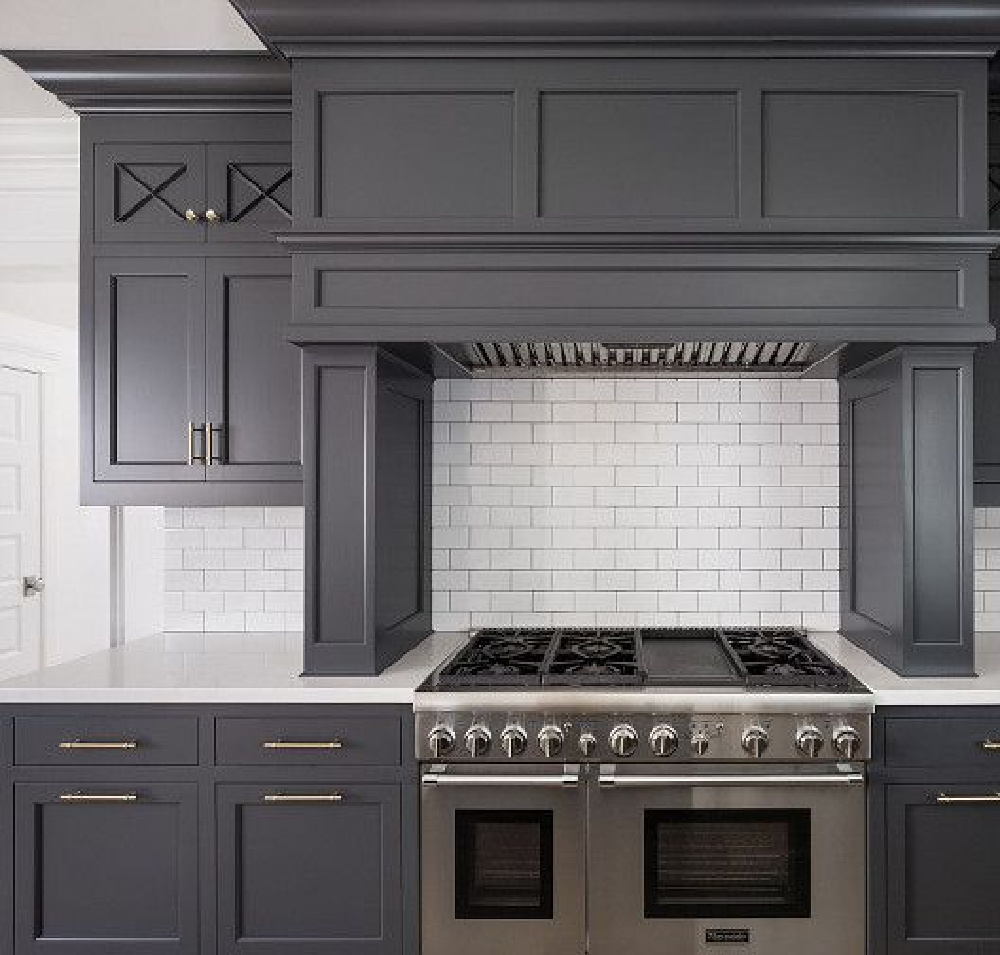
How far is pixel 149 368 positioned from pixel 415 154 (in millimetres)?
1114

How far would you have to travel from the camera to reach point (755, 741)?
7.45 ft

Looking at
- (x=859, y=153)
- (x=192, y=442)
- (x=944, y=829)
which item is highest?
(x=859, y=153)

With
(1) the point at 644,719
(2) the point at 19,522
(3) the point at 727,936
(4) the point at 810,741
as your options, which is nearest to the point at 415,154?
(1) the point at 644,719

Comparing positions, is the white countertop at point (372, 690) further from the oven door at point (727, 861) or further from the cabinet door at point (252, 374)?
the cabinet door at point (252, 374)

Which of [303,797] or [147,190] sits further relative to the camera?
[147,190]

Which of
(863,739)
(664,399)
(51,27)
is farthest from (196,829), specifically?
(51,27)

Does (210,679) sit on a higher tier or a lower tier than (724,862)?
higher

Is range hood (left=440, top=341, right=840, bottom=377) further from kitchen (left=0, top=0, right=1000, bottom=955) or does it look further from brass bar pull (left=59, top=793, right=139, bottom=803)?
brass bar pull (left=59, top=793, right=139, bottom=803)

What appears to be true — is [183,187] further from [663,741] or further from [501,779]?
[663,741]

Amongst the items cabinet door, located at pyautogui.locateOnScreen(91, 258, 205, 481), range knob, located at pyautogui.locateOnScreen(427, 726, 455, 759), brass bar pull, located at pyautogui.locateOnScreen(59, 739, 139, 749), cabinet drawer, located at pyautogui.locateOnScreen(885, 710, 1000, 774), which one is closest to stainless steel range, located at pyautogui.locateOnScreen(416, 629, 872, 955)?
range knob, located at pyautogui.locateOnScreen(427, 726, 455, 759)

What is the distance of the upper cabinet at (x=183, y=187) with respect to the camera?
2.78 metres

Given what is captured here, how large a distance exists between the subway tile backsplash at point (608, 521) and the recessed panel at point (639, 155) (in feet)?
2.82

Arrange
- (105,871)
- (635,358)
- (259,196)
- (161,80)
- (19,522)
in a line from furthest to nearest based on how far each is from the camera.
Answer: (19,522) < (635,358) < (259,196) < (161,80) < (105,871)

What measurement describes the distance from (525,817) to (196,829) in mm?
898
